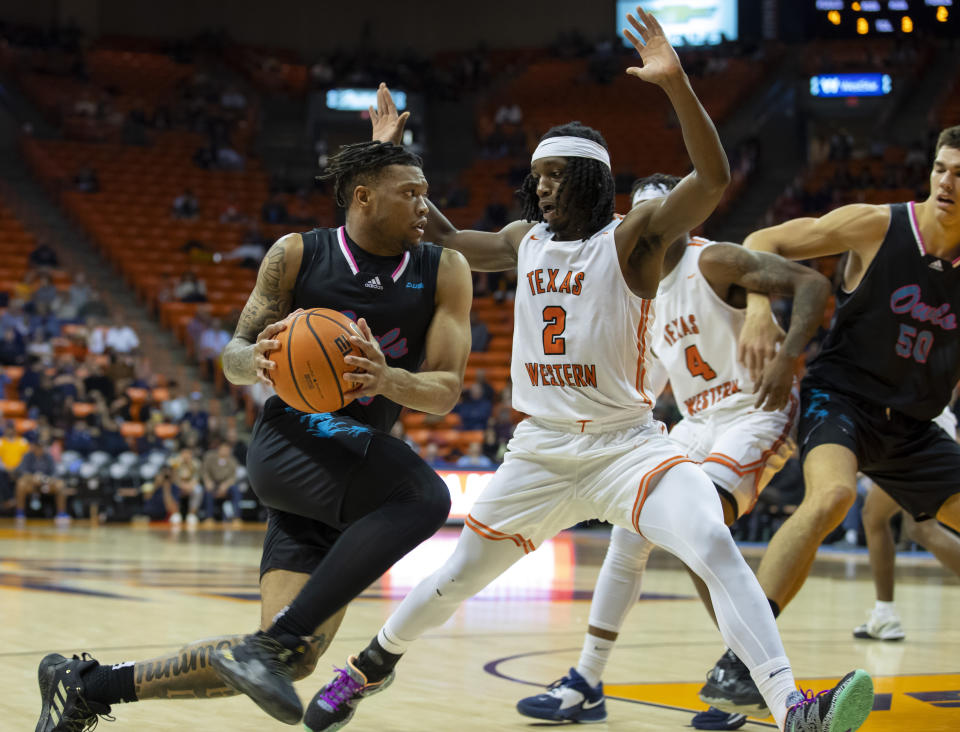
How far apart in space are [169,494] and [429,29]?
660 inches

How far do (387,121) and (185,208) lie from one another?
63.7 ft

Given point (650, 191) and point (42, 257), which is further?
point (42, 257)

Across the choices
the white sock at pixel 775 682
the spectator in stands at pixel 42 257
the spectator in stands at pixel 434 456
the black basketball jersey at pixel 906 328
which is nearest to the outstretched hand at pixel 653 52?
the black basketball jersey at pixel 906 328

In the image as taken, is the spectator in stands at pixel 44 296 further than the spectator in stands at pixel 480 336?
Yes

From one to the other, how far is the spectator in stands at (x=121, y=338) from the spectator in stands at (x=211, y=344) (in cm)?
106

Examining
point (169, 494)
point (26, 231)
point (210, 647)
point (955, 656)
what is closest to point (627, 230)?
point (210, 647)

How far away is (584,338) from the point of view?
419cm

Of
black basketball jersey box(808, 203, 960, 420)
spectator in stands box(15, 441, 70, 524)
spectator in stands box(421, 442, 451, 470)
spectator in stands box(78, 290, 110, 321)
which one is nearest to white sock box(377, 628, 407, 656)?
black basketball jersey box(808, 203, 960, 420)

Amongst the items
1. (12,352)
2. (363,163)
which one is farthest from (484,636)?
(12,352)

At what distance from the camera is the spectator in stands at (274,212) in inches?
934

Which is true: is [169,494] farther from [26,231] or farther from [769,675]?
[769,675]

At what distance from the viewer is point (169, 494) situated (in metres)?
16.4

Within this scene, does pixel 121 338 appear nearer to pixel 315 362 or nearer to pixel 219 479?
pixel 219 479

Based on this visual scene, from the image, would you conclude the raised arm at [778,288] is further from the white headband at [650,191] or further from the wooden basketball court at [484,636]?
the wooden basketball court at [484,636]
